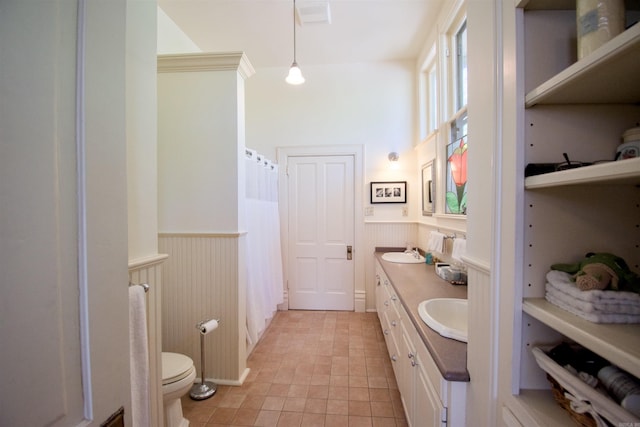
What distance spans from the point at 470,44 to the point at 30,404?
153 centimetres

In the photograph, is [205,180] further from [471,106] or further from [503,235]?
[503,235]

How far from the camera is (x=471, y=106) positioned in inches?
38.6

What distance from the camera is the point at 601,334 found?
0.53 meters

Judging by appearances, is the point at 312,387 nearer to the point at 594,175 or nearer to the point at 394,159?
the point at 594,175

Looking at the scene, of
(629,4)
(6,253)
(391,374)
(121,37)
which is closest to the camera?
(6,253)

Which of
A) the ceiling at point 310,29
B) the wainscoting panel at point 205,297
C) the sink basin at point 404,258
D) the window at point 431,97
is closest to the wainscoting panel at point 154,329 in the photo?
the wainscoting panel at point 205,297

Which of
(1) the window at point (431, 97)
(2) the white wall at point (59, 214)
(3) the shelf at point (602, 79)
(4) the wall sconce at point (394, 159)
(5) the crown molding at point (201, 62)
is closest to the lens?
(2) the white wall at point (59, 214)

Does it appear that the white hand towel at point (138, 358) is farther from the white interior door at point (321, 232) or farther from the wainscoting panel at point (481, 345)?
the white interior door at point (321, 232)

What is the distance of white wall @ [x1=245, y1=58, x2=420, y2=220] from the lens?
3459mm

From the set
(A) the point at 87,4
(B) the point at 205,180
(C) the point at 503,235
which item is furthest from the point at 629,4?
(B) the point at 205,180

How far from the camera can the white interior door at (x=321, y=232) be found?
356cm

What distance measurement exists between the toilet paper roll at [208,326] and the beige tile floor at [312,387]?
0.55 meters

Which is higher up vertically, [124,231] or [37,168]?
[37,168]

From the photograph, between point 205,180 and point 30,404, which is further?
point 205,180
